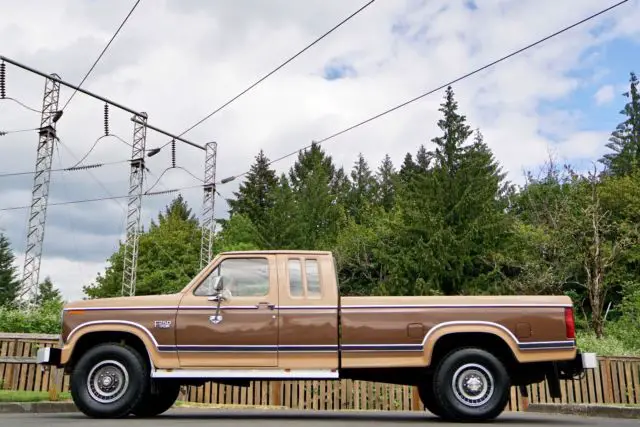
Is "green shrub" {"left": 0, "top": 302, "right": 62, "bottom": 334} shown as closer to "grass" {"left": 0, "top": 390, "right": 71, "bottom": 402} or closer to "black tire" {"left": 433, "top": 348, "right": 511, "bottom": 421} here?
"grass" {"left": 0, "top": 390, "right": 71, "bottom": 402}

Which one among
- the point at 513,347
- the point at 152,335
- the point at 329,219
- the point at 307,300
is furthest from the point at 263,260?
the point at 329,219

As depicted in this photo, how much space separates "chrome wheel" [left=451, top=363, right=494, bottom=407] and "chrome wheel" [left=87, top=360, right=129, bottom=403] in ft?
13.3

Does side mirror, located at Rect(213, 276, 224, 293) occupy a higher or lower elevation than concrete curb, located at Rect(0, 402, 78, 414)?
higher

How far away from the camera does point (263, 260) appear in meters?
8.73

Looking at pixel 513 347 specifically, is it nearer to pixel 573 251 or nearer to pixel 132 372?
pixel 132 372

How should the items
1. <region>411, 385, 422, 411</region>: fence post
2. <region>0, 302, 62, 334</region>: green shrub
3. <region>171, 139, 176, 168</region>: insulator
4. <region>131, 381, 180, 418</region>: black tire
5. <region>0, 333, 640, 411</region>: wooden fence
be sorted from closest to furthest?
1. <region>131, 381, 180, 418</region>: black tire
2. <region>0, 333, 640, 411</region>: wooden fence
3. <region>411, 385, 422, 411</region>: fence post
4. <region>0, 302, 62, 334</region>: green shrub
5. <region>171, 139, 176, 168</region>: insulator

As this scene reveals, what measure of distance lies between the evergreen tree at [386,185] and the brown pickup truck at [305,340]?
6028 cm

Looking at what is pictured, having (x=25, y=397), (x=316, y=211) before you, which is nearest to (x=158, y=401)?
(x=25, y=397)

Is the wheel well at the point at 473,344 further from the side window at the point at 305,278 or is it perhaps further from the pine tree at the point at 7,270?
the pine tree at the point at 7,270

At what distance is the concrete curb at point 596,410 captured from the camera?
37.1 feet

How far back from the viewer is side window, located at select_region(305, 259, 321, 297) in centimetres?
845

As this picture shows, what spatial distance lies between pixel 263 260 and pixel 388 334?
74.8 inches

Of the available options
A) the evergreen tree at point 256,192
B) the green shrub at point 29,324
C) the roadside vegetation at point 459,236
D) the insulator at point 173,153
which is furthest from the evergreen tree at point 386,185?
the green shrub at point 29,324

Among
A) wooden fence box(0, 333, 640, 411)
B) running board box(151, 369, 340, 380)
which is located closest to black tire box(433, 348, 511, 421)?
running board box(151, 369, 340, 380)
